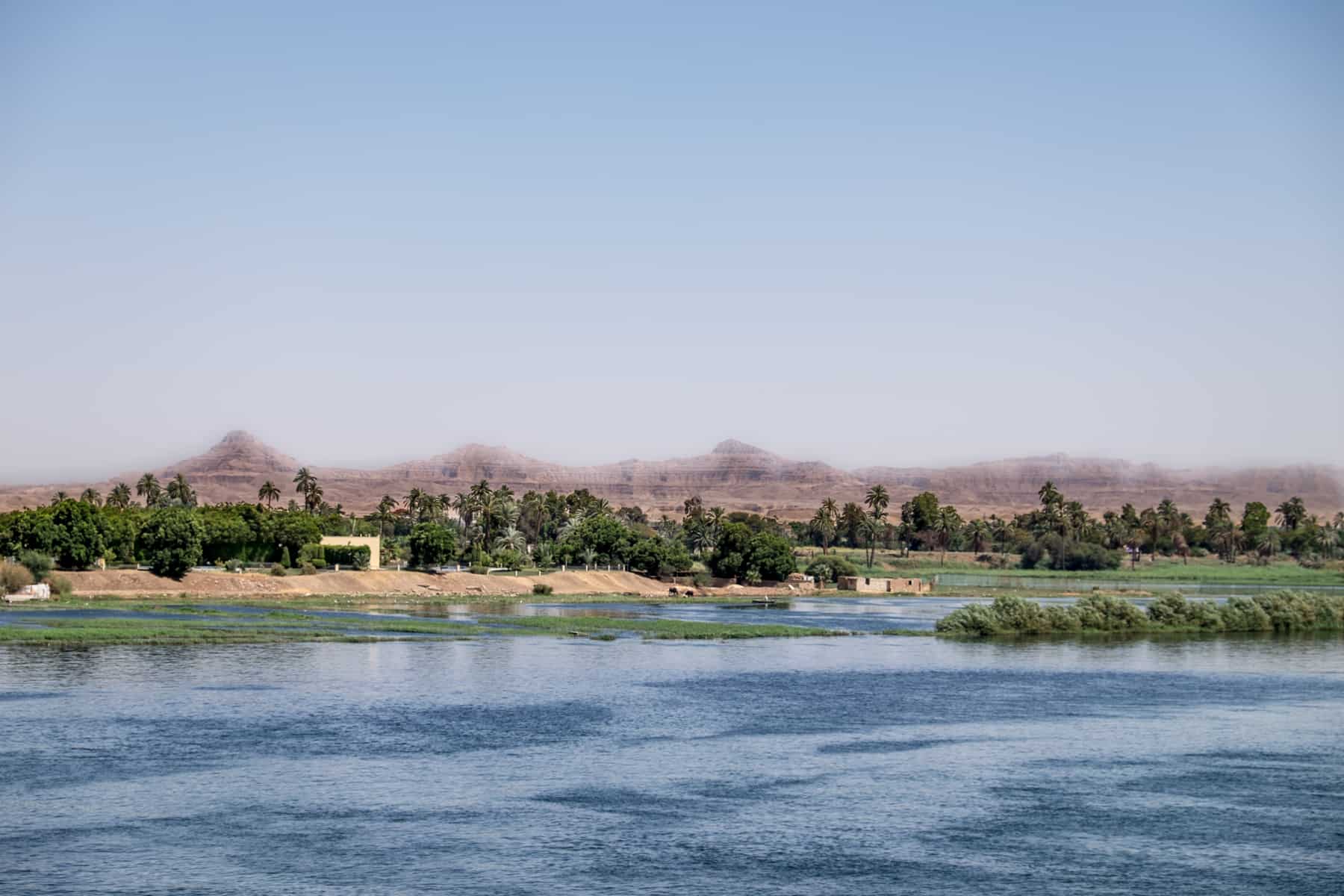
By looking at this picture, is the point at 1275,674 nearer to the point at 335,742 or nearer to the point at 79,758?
the point at 335,742

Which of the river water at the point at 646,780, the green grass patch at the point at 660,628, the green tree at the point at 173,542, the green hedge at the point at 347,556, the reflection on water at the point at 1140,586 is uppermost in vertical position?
the green tree at the point at 173,542

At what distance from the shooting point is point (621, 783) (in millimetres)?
41719

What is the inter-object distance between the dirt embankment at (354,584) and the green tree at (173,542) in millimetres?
1140

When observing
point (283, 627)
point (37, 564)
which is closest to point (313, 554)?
point (37, 564)

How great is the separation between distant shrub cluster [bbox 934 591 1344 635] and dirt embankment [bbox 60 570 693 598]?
5282 centimetres

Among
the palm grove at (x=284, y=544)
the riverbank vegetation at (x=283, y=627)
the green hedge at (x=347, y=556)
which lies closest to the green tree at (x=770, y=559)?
the palm grove at (x=284, y=544)

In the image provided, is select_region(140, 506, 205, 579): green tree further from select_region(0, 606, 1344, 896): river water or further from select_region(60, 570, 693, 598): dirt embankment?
select_region(0, 606, 1344, 896): river water

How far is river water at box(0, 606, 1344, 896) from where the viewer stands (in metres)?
32.3

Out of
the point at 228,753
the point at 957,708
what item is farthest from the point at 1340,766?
the point at 228,753

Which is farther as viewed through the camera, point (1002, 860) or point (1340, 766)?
point (1340, 766)

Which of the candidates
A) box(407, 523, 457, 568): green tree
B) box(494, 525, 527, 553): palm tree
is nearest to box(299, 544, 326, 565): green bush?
box(407, 523, 457, 568): green tree

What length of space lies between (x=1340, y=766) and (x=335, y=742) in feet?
115

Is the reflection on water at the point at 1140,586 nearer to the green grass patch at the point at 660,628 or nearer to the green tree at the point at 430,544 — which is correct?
the green tree at the point at 430,544

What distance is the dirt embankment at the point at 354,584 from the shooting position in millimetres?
117312
